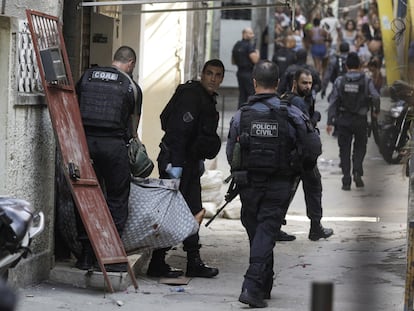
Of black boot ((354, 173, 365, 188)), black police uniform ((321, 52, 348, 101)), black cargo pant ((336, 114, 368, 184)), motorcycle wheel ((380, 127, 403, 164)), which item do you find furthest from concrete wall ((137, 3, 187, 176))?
black police uniform ((321, 52, 348, 101))

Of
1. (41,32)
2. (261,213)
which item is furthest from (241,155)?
A: (41,32)

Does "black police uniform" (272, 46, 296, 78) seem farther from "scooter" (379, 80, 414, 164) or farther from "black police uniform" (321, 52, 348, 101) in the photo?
"scooter" (379, 80, 414, 164)

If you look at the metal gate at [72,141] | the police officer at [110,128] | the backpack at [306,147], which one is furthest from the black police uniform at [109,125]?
the backpack at [306,147]

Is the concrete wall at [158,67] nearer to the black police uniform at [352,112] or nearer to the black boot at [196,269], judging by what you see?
the black police uniform at [352,112]

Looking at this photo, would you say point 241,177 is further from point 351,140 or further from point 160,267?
point 351,140

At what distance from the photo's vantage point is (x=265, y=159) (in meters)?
7.90

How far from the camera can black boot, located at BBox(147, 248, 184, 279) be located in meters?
9.12

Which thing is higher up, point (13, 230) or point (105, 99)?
point (105, 99)

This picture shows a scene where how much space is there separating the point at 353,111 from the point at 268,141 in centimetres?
777

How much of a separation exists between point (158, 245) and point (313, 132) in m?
1.61

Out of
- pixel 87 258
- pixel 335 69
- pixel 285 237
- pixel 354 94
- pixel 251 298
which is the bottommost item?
pixel 285 237

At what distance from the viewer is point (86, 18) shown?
36.6 ft

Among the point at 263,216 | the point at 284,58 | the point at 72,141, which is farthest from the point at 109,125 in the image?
the point at 284,58

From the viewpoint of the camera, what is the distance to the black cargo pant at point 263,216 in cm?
798
